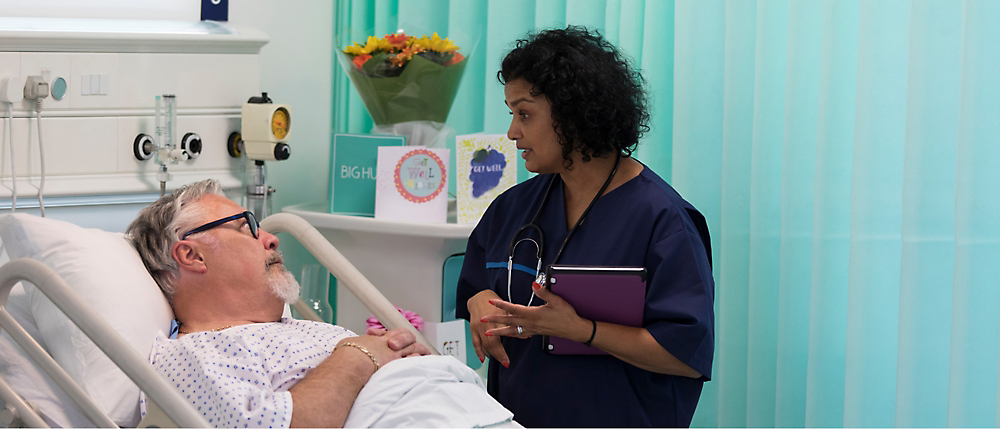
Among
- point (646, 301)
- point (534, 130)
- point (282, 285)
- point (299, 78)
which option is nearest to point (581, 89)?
point (534, 130)

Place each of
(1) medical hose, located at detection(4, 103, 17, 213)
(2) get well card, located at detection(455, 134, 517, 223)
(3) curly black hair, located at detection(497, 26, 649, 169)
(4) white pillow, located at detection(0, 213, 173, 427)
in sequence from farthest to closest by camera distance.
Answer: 1. (2) get well card, located at detection(455, 134, 517, 223)
2. (1) medical hose, located at detection(4, 103, 17, 213)
3. (3) curly black hair, located at detection(497, 26, 649, 169)
4. (4) white pillow, located at detection(0, 213, 173, 427)

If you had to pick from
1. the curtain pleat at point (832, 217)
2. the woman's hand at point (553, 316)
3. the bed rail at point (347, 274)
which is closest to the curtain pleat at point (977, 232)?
the curtain pleat at point (832, 217)

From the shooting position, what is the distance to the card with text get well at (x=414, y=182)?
2375 millimetres

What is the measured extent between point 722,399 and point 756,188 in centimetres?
56

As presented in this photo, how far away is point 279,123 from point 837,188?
156cm

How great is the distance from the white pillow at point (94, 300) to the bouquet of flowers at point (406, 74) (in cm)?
95

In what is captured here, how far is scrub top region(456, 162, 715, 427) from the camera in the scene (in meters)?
1.49

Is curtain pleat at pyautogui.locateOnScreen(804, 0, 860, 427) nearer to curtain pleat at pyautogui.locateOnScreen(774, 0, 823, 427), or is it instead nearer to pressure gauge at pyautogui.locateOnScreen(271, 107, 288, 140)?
curtain pleat at pyautogui.locateOnScreen(774, 0, 823, 427)

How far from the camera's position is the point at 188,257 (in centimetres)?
169

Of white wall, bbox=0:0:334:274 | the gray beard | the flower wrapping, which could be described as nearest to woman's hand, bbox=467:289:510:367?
the gray beard

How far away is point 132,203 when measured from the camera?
7.66ft

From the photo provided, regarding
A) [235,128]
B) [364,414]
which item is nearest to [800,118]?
[364,414]

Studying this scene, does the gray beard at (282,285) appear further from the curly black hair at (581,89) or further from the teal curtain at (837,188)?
the teal curtain at (837,188)

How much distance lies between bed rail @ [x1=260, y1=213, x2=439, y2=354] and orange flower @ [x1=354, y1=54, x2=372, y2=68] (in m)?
0.74
